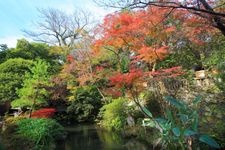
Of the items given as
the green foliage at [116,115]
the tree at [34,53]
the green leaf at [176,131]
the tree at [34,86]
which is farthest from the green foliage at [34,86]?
the green leaf at [176,131]

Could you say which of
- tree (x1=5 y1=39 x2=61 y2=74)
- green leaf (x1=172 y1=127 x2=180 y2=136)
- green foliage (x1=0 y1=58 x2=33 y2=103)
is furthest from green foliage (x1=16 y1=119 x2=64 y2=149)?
tree (x1=5 y1=39 x2=61 y2=74)

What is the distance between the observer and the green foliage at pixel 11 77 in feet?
58.0

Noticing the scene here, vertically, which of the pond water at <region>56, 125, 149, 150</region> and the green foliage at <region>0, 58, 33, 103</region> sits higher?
the green foliage at <region>0, 58, 33, 103</region>

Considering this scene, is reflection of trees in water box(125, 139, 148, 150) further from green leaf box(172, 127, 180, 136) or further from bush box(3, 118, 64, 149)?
green leaf box(172, 127, 180, 136)

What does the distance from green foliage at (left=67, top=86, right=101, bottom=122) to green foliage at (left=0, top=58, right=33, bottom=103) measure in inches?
125

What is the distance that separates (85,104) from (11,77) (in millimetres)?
4362

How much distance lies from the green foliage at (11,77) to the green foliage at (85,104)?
3.17 m

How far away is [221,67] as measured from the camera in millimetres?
7305

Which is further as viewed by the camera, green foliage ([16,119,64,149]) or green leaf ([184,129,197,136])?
green foliage ([16,119,64,149])

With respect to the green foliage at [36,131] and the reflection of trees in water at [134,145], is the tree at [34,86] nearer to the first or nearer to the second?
the green foliage at [36,131]

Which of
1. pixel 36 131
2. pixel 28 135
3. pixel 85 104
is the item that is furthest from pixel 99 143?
pixel 85 104

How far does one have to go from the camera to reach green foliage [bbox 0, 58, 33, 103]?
58.0ft

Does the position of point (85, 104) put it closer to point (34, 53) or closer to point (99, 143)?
point (34, 53)

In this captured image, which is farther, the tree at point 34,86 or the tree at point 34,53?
the tree at point 34,53
